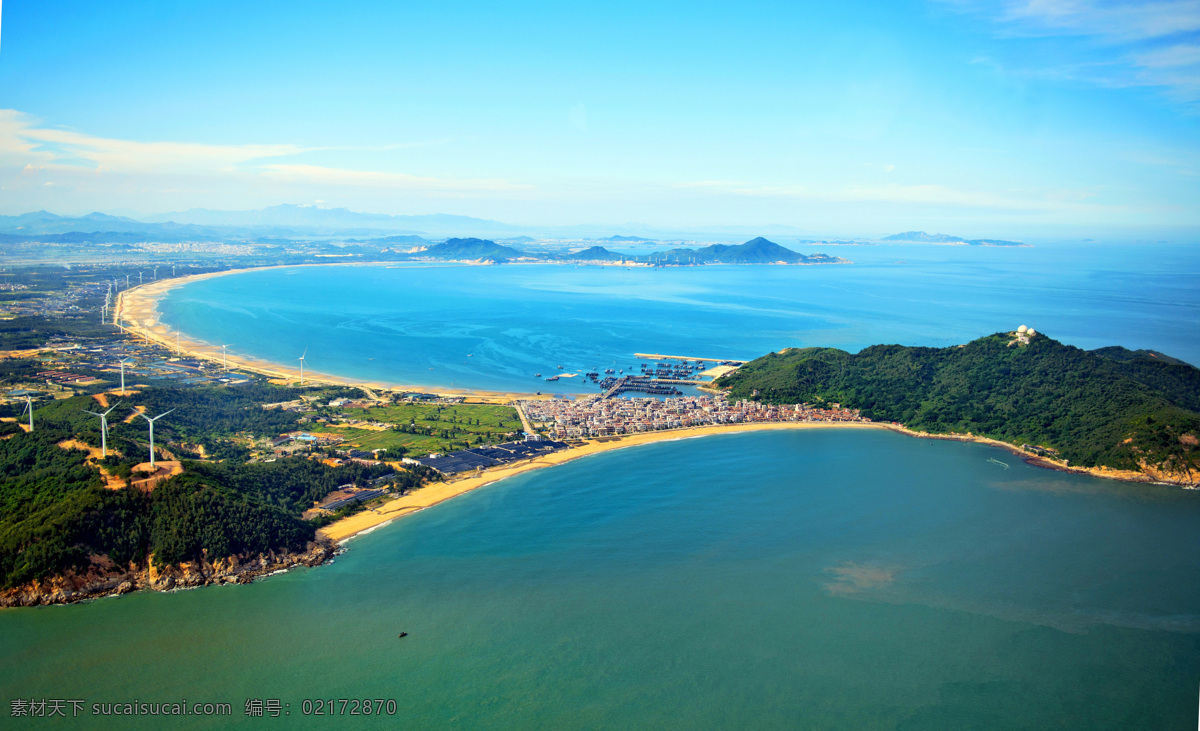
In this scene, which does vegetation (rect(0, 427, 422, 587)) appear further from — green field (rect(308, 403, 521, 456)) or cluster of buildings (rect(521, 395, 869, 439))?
cluster of buildings (rect(521, 395, 869, 439))

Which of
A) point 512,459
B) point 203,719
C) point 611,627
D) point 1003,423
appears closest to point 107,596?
point 203,719

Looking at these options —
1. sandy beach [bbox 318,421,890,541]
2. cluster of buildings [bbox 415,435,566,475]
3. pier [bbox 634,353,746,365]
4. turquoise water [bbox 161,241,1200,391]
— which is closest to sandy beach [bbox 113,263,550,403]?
turquoise water [bbox 161,241,1200,391]

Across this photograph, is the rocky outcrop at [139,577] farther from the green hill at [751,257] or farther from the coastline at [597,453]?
the green hill at [751,257]

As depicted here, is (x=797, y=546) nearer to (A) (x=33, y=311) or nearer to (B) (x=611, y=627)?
(B) (x=611, y=627)

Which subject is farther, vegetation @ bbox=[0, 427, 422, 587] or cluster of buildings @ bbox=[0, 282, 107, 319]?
cluster of buildings @ bbox=[0, 282, 107, 319]

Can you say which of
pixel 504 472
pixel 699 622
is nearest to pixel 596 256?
pixel 504 472

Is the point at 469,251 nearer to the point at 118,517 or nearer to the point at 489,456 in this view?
the point at 489,456
